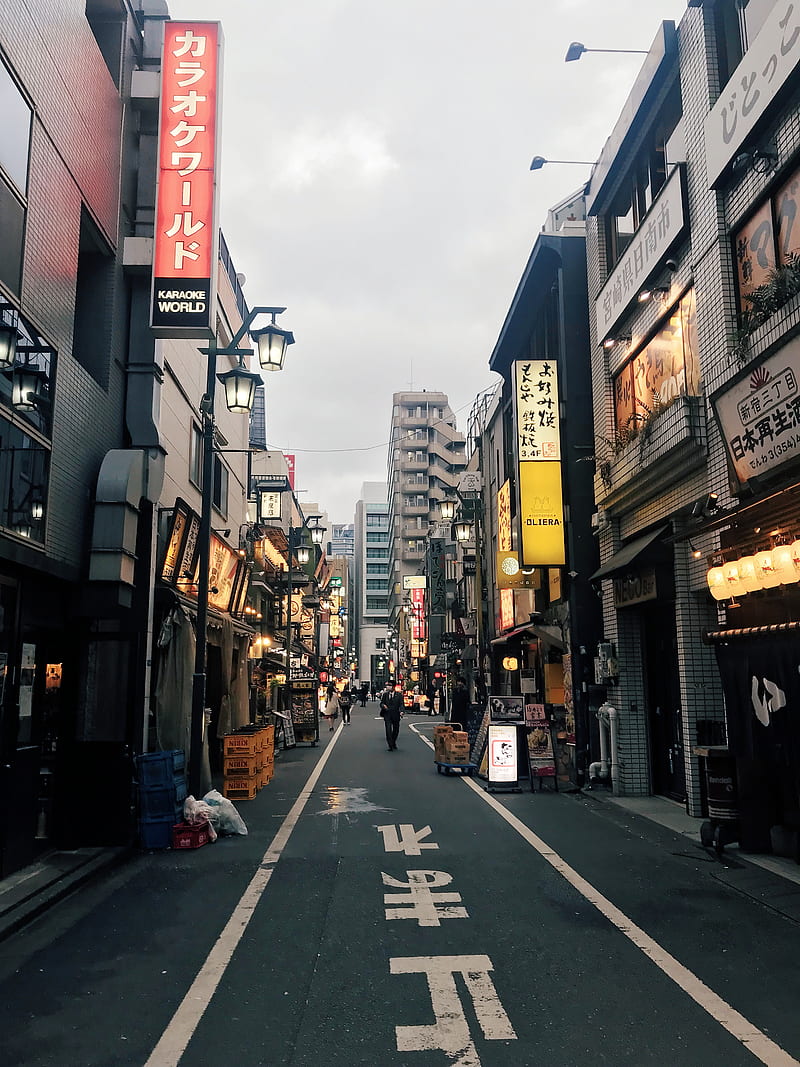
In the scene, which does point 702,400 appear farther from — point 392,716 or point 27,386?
point 392,716

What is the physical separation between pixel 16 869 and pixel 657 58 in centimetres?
1625

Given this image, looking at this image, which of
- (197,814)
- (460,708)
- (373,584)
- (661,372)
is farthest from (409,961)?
(373,584)

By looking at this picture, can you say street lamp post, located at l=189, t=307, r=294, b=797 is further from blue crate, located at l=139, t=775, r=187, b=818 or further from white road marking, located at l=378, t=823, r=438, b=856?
white road marking, located at l=378, t=823, r=438, b=856

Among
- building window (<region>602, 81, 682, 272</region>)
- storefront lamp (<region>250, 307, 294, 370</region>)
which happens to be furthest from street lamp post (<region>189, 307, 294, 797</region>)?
building window (<region>602, 81, 682, 272</region>)

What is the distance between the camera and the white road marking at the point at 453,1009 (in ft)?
17.2

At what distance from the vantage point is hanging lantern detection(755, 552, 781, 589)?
975 cm

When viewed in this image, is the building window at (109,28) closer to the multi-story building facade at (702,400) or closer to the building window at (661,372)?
the multi-story building facade at (702,400)

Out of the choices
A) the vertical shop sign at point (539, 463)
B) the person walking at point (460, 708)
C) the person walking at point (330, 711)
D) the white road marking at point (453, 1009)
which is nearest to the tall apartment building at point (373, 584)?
the person walking at point (330, 711)

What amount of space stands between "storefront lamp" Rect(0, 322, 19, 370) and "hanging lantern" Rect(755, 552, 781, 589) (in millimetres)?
9067

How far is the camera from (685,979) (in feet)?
20.9

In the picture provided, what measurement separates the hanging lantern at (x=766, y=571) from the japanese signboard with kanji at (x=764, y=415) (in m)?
1.08

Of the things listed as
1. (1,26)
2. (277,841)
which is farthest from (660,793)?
(1,26)

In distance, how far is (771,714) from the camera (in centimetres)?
990

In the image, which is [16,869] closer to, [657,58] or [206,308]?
[206,308]
